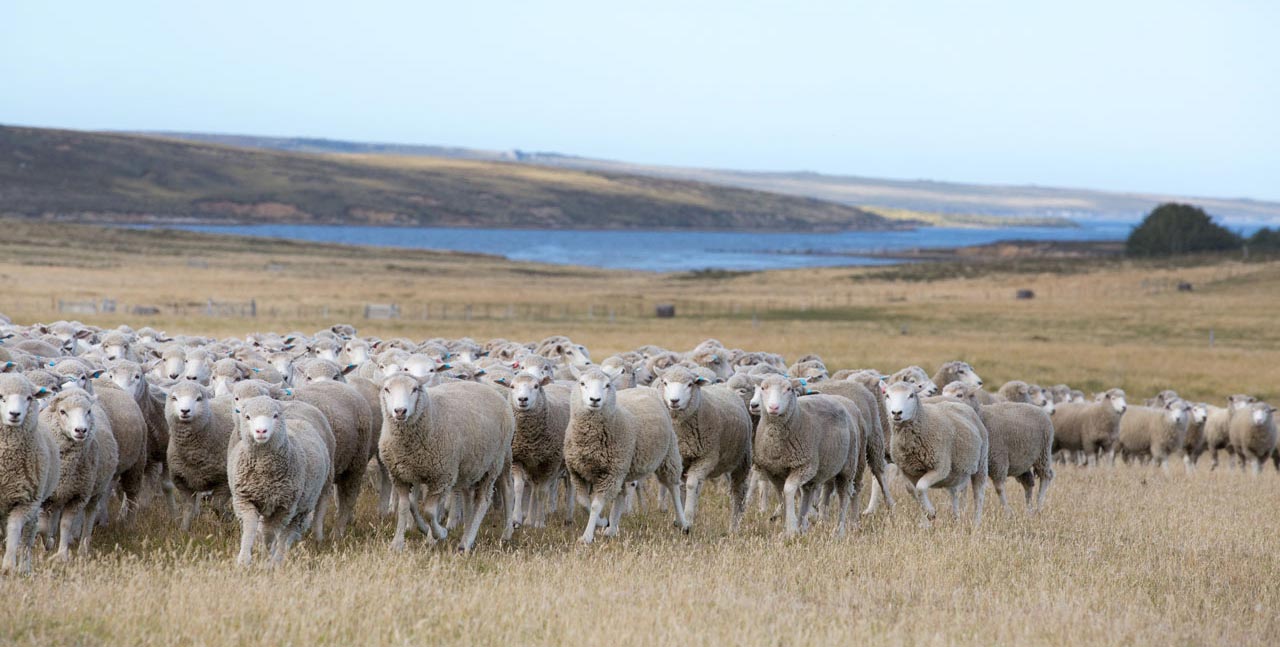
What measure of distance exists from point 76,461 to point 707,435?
5633 millimetres

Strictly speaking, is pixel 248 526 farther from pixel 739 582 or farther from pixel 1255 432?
pixel 1255 432

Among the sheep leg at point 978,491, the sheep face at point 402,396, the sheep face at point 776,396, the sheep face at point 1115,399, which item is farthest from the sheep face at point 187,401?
the sheep face at point 1115,399

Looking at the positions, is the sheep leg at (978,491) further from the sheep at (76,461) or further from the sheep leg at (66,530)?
the sheep leg at (66,530)

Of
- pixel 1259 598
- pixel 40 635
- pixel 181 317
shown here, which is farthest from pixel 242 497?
pixel 181 317

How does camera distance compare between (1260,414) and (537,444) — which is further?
(1260,414)

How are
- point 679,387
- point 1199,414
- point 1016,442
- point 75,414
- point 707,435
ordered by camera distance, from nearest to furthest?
point 75,414
point 679,387
point 707,435
point 1016,442
point 1199,414

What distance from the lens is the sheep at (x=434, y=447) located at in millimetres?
11039

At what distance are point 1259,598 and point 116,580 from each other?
8416 millimetres

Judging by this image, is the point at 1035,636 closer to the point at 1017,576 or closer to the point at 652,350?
the point at 1017,576

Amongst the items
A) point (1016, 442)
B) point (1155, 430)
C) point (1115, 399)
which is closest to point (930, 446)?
point (1016, 442)

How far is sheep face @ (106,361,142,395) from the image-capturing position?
1226cm

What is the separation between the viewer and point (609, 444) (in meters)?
11.8

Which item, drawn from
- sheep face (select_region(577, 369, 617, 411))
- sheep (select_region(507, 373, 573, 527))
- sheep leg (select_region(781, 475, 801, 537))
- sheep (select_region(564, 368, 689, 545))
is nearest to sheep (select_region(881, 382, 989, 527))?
sheep leg (select_region(781, 475, 801, 537))

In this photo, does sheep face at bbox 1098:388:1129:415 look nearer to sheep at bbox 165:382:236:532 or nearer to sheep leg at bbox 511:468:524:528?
sheep leg at bbox 511:468:524:528
